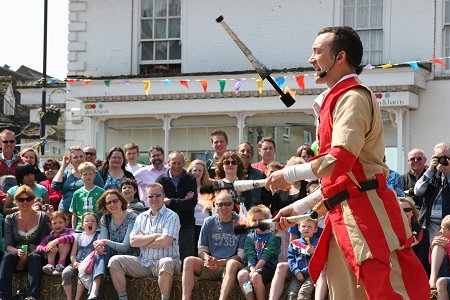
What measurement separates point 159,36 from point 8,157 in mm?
10052

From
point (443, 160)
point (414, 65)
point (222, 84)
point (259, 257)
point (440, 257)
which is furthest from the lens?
point (222, 84)

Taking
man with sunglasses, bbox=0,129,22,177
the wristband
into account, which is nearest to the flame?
man with sunglasses, bbox=0,129,22,177

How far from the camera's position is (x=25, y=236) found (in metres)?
11.5

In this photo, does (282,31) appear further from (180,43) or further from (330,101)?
(330,101)

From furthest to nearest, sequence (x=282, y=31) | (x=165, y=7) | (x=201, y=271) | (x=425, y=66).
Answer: (x=165, y=7), (x=282, y=31), (x=425, y=66), (x=201, y=271)

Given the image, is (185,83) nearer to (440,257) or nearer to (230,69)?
(230,69)

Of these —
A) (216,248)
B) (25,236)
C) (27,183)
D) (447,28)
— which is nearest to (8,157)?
(27,183)

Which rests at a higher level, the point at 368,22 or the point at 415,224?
the point at 368,22

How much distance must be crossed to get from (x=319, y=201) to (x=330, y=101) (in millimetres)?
612

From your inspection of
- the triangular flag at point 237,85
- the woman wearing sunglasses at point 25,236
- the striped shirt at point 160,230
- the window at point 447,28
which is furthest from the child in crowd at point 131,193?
the window at point 447,28

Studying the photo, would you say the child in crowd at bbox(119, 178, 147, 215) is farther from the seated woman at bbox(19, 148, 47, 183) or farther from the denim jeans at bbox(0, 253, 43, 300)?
the seated woman at bbox(19, 148, 47, 183)

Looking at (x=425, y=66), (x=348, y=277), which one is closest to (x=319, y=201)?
(x=348, y=277)

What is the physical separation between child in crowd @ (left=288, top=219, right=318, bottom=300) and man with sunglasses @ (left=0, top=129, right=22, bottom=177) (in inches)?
180

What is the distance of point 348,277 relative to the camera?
17.8 ft
